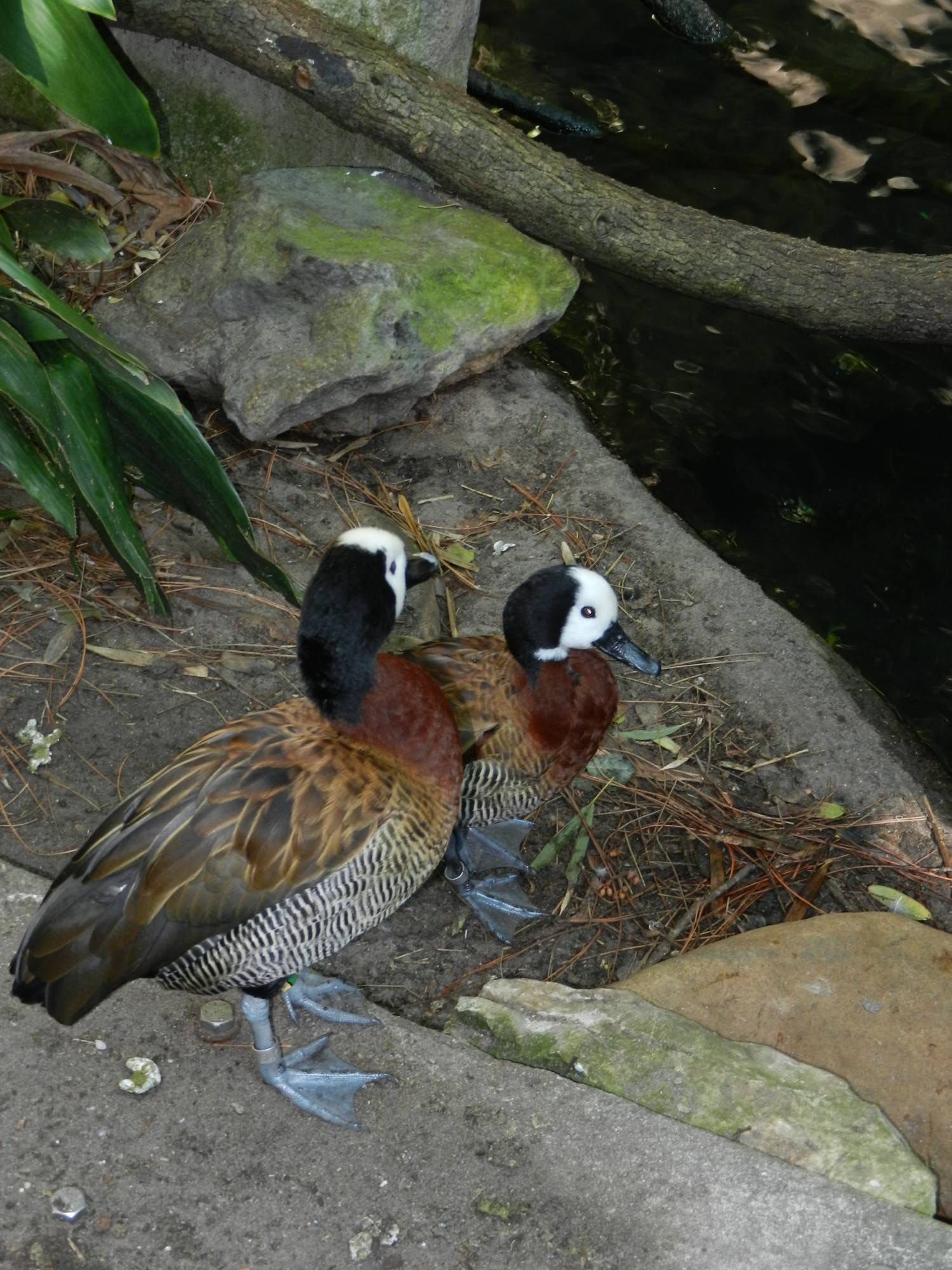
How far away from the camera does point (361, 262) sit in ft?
15.0

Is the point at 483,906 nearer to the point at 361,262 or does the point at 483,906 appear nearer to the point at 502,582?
the point at 502,582

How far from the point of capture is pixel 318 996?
314 cm

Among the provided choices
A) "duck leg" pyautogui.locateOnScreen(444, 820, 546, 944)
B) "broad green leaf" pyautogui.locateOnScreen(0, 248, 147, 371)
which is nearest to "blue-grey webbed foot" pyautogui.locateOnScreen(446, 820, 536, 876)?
"duck leg" pyautogui.locateOnScreen(444, 820, 546, 944)

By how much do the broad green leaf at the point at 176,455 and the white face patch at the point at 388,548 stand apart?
0.37 m

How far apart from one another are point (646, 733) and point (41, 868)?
1769 millimetres

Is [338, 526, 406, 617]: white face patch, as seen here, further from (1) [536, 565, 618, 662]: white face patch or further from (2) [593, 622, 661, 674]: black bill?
(2) [593, 622, 661, 674]: black bill

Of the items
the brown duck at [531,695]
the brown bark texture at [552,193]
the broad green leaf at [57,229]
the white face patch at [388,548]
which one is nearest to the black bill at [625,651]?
the brown duck at [531,695]

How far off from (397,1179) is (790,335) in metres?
4.46

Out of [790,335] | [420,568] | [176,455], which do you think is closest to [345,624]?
[420,568]

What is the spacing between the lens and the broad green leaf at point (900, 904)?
3600 mm

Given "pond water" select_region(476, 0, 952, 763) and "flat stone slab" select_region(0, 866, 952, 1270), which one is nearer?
"flat stone slab" select_region(0, 866, 952, 1270)

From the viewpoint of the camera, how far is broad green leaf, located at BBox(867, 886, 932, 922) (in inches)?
142

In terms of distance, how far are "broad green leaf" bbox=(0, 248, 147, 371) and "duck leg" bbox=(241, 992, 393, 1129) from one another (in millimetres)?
1472

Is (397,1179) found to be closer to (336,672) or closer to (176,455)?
(336,672)
